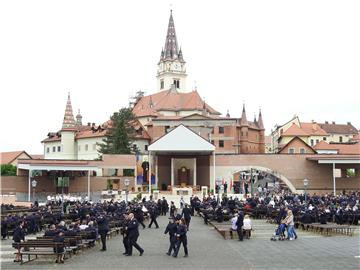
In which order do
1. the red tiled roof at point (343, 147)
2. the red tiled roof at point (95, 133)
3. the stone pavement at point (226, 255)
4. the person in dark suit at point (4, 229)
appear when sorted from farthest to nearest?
the red tiled roof at point (95, 133), the red tiled roof at point (343, 147), the person in dark suit at point (4, 229), the stone pavement at point (226, 255)

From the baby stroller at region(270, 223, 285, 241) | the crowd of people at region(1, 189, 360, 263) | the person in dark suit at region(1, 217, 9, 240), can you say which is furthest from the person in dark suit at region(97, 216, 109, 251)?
the baby stroller at region(270, 223, 285, 241)

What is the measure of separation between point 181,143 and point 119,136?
22.3 meters

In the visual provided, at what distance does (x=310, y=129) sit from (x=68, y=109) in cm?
5144

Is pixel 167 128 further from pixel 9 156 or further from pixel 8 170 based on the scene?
pixel 9 156

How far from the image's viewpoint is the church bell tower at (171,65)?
5394 inches

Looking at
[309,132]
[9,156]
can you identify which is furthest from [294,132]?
[9,156]

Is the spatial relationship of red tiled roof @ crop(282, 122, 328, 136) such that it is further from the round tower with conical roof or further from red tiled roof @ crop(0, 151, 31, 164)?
red tiled roof @ crop(0, 151, 31, 164)

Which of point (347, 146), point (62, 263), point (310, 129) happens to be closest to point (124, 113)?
point (347, 146)

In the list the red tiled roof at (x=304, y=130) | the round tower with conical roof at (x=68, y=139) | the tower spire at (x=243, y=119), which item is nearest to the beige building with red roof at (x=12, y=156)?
the round tower with conical roof at (x=68, y=139)

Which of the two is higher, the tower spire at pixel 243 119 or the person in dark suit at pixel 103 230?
the tower spire at pixel 243 119

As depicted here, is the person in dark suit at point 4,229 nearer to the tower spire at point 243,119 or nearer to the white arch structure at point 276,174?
the white arch structure at point 276,174

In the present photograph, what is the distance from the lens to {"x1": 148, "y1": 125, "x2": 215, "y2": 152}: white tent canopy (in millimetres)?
59688

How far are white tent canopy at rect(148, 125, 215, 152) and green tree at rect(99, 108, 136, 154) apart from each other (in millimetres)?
19778

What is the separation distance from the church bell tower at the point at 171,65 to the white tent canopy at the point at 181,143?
76.5 m
